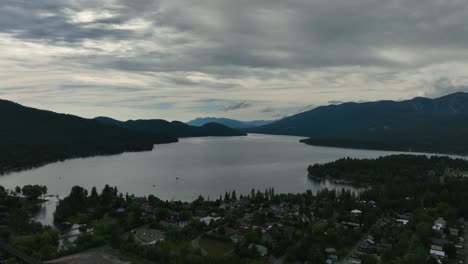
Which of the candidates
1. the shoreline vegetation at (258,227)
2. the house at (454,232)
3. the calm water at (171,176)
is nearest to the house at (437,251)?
the shoreline vegetation at (258,227)

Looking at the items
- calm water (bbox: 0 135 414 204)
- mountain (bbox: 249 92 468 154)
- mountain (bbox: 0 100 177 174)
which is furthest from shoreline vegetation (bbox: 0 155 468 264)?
mountain (bbox: 249 92 468 154)

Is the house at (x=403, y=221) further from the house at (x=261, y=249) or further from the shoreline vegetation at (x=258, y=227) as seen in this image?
the house at (x=261, y=249)

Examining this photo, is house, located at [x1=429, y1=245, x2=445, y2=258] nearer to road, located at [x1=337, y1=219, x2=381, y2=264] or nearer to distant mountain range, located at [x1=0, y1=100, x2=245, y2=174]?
road, located at [x1=337, y1=219, x2=381, y2=264]

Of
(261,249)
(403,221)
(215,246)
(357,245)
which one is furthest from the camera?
(403,221)

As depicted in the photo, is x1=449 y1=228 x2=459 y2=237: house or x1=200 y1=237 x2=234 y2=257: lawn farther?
x1=449 y1=228 x2=459 y2=237: house

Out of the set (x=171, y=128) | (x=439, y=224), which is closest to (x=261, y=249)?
(x=439, y=224)

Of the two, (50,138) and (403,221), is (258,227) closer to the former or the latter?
(403,221)
